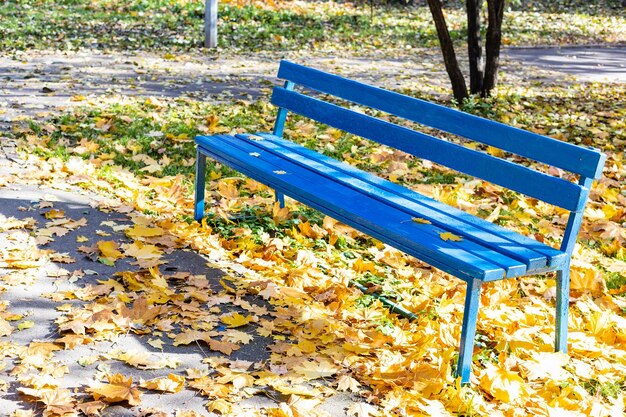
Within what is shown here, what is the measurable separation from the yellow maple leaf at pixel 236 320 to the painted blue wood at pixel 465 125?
1287 mm

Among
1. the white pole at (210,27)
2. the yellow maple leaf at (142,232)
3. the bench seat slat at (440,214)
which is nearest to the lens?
the bench seat slat at (440,214)

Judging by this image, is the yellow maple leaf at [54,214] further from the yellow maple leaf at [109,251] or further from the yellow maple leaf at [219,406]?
the yellow maple leaf at [219,406]

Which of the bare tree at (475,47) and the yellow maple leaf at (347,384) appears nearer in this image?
the yellow maple leaf at (347,384)

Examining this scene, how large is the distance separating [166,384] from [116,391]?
192 millimetres

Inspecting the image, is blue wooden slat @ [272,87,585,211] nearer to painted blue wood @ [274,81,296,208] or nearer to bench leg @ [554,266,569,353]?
painted blue wood @ [274,81,296,208]

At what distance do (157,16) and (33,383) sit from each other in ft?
36.0

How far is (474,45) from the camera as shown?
7957 millimetres

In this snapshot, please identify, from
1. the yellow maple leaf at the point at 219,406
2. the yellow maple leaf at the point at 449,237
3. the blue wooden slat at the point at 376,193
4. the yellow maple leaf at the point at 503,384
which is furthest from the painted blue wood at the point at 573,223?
the yellow maple leaf at the point at 219,406

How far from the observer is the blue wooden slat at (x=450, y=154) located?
326 centimetres

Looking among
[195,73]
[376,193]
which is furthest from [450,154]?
[195,73]

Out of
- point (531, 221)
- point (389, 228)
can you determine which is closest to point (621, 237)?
point (531, 221)

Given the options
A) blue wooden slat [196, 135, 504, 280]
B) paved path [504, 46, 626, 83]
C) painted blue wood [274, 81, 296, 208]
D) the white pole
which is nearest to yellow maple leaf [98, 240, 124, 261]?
A: blue wooden slat [196, 135, 504, 280]

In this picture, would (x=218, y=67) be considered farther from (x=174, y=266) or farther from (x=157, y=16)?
(x=174, y=266)

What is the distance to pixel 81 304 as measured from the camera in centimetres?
363
